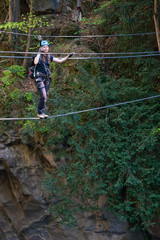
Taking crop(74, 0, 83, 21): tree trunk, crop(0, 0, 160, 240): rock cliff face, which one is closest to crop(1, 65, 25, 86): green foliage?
crop(0, 0, 160, 240): rock cliff face

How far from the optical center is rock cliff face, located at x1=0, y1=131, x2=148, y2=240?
434 inches

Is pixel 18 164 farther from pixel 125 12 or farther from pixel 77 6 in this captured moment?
pixel 77 6

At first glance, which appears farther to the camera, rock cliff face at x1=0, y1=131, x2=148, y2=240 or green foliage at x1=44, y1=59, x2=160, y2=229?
rock cliff face at x1=0, y1=131, x2=148, y2=240

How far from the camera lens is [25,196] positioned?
36.8 feet

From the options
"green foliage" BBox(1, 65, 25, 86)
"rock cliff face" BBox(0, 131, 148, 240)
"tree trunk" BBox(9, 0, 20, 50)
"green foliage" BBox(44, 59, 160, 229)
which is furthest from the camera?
"tree trunk" BBox(9, 0, 20, 50)

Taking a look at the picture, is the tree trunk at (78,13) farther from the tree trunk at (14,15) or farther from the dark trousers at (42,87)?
the dark trousers at (42,87)

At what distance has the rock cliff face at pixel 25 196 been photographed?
1102 cm

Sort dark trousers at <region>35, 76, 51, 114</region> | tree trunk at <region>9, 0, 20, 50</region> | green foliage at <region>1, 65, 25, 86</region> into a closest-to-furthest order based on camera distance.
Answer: dark trousers at <region>35, 76, 51, 114</region>
green foliage at <region>1, 65, 25, 86</region>
tree trunk at <region>9, 0, 20, 50</region>

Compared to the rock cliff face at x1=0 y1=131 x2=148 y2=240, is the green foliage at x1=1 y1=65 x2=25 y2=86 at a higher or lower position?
higher

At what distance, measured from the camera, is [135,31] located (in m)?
10.2

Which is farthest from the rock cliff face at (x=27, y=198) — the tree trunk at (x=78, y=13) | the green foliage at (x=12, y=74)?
the tree trunk at (x=78, y=13)

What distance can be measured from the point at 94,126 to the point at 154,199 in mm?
2598

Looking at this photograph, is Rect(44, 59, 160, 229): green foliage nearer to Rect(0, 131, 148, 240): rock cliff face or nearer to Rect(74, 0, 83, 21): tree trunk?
Rect(0, 131, 148, 240): rock cliff face

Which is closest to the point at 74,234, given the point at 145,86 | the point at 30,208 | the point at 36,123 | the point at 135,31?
the point at 30,208
